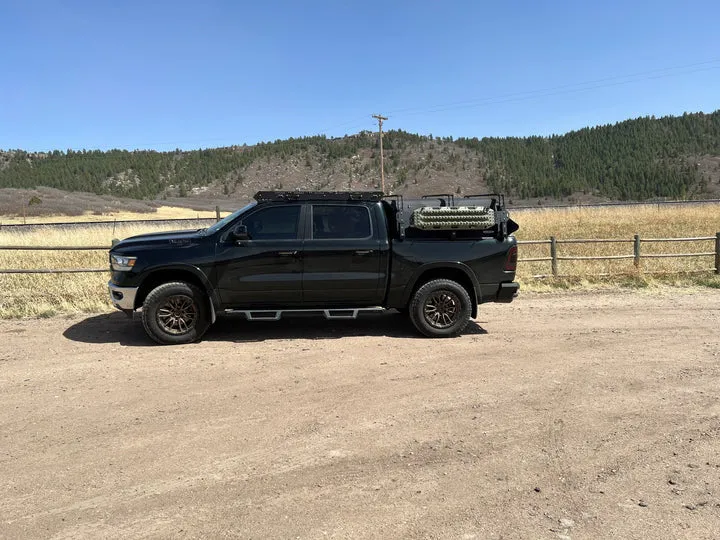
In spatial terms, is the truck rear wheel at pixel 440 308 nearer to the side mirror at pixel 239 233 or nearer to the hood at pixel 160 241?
the side mirror at pixel 239 233

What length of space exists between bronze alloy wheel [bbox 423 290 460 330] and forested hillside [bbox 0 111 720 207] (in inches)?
3000

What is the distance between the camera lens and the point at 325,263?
690 centimetres

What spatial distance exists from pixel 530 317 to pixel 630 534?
18.5ft

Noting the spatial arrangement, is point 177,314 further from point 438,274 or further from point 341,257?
point 438,274

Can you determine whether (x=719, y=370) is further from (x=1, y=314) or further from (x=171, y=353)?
(x=1, y=314)

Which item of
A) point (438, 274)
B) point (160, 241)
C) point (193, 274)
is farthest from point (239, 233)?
point (438, 274)

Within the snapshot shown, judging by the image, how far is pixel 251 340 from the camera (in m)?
6.97

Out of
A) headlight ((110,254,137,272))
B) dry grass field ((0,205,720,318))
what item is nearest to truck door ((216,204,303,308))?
headlight ((110,254,137,272))

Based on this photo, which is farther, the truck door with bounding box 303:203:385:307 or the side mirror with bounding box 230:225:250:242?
the truck door with bounding box 303:203:385:307

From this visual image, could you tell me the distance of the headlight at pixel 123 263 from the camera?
667 cm

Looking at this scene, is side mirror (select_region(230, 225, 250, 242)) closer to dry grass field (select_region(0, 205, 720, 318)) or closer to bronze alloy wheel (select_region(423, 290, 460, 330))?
bronze alloy wheel (select_region(423, 290, 460, 330))

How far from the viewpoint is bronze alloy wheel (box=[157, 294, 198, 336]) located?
6660 mm

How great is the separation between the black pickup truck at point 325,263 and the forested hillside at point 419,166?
76.0 m

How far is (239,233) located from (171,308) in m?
1.30
